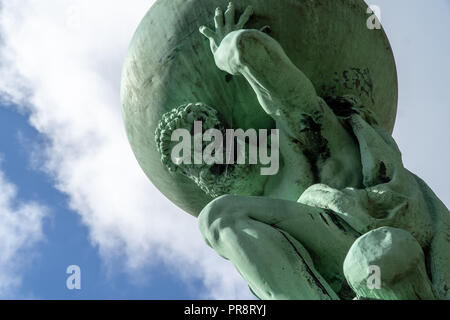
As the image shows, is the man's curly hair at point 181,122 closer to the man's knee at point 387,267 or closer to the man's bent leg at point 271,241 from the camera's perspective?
the man's bent leg at point 271,241

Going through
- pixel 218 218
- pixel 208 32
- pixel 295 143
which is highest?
pixel 208 32

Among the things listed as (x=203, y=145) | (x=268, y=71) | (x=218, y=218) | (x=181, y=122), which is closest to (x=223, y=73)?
(x=181, y=122)

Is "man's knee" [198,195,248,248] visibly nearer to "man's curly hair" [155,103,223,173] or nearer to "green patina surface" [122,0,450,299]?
"green patina surface" [122,0,450,299]

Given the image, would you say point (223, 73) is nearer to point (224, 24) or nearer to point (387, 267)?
point (224, 24)

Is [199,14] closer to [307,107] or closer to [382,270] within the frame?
[307,107]

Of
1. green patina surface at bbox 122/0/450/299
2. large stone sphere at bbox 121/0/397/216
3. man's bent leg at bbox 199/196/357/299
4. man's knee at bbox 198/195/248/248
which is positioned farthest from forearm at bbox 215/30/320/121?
man's knee at bbox 198/195/248/248

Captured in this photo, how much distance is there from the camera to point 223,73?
29.8 ft

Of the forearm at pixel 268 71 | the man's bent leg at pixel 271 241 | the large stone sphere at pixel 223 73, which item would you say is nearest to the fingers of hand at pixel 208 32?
the large stone sphere at pixel 223 73

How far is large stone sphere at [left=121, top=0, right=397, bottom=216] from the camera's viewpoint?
907 centimetres

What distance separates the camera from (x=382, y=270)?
6.79 metres

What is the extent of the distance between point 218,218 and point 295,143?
1.53 metres

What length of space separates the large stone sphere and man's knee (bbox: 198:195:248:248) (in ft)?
5.41
